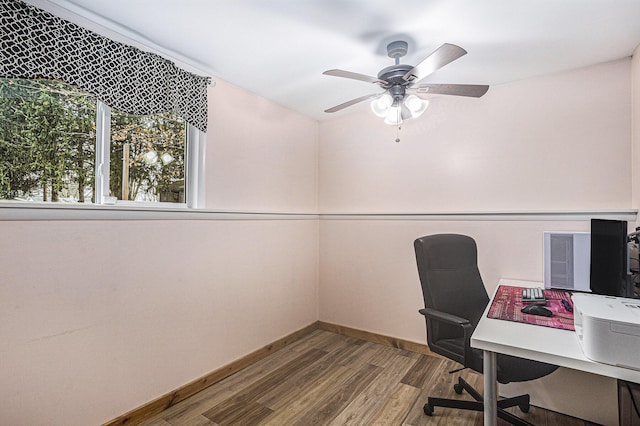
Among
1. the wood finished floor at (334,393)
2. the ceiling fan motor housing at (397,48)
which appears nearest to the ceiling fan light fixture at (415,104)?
the ceiling fan motor housing at (397,48)

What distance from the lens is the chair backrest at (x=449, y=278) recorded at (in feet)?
6.33

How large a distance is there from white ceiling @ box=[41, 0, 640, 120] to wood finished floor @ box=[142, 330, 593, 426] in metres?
2.33

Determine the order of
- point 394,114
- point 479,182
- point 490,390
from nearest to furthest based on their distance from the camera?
point 490,390
point 394,114
point 479,182

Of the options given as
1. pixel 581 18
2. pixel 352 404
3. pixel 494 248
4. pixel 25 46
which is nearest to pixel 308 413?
pixel 352 404

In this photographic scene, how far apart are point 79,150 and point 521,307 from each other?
2.60 m

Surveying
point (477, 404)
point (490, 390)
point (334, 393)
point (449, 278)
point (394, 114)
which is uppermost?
point (394, 114)

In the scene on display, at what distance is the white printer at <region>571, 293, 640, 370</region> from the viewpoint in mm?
1024

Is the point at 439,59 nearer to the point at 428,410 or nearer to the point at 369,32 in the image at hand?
the point at 369,32

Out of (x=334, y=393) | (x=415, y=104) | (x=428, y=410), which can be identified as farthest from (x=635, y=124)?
(x=334, y=393)

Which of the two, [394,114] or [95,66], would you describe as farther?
[394,114]

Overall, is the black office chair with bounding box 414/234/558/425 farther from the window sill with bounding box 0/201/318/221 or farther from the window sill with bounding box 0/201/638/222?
the window sill with bounding box 0/201/318/221

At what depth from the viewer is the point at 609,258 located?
1610 millimetres

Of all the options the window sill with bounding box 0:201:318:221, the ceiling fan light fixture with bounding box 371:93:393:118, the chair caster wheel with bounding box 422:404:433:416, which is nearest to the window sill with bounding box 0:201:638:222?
the window sill with bounding box 0:201:318:221

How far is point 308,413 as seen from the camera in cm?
204
